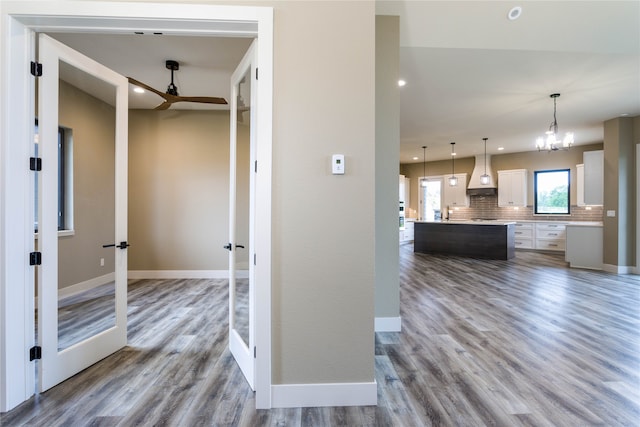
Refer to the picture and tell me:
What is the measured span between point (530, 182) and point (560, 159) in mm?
939

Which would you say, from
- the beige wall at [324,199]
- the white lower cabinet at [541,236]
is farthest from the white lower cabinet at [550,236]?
the beige wall at [324,199]

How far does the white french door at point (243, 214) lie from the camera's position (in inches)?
82.7

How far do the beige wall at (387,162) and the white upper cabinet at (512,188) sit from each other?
798 cm

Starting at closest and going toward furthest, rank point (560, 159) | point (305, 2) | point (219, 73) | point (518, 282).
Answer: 1. point (305, 2)
2. point (219, 73)
3. point (518, 282)
4. point (560, 159)

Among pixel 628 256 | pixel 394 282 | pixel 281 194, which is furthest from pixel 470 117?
pixel 281 194

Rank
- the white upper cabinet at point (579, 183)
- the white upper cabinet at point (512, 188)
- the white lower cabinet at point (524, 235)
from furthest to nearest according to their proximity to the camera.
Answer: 1. the white upper cabinet at point (512, 188)
2. the white lower cabinet at point (524, 235)
3. the white upper cabinet at point (579, 183)

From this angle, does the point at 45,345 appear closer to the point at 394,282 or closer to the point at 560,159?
the point at 394,282

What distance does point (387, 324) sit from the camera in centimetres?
304

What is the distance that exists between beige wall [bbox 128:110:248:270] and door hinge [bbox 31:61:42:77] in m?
3.31

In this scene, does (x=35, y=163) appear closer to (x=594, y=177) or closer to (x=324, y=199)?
(x=324, y=199)

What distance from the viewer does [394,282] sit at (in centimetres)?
298

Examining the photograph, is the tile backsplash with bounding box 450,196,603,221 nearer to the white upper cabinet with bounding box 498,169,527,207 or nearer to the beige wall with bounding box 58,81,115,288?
the white upper cabinet with bounding box 498,169,527,207

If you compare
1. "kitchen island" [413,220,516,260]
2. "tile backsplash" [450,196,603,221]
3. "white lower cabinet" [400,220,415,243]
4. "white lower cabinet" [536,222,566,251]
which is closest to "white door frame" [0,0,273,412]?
"kitchen island" [413,220,516,260]

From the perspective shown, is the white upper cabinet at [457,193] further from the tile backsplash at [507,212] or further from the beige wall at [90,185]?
the beige wall at [90,185]
